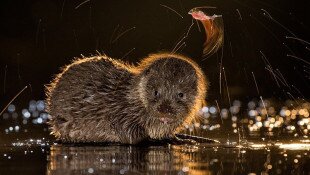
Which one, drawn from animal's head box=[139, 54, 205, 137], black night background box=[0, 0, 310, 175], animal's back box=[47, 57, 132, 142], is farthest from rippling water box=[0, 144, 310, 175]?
black night background box=[0, 0, 310, 175]

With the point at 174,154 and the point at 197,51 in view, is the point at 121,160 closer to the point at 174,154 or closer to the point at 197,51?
the point at 174,154

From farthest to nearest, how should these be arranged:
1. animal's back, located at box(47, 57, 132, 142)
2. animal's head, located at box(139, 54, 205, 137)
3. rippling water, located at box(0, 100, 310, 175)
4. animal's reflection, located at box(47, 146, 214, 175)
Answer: animal's back, located at box(47, 57, 132, 142) < animal's head, located at box(139, 54, 205, 137) < rippling water, located at box(0, 100, 310, 175) < animal's reflection, located at box(47, 146, 214, 175)

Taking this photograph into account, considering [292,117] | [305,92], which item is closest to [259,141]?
[292,117]

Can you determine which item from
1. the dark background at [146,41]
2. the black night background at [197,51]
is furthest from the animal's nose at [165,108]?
the dark background at [146,41]

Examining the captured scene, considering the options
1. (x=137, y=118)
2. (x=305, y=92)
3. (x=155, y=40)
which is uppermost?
(x=155, y=40)

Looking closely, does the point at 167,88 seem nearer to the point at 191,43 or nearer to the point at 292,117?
the point at 292,117

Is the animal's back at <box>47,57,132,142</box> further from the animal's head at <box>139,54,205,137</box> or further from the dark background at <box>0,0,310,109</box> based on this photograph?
the dark background at <box>0,0,310,109</box>

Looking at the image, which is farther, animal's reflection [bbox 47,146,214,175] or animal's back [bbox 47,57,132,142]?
animal's back [bbox 47,57,132,142]

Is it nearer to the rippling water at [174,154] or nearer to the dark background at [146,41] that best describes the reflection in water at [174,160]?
the rippling water at [174,154]
